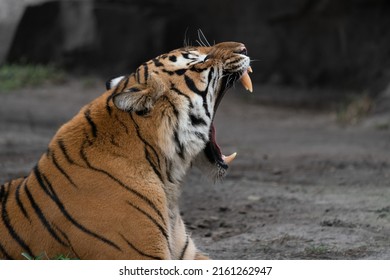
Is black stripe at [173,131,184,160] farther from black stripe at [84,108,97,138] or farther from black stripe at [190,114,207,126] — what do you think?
black stripe at [84,108,97,138]

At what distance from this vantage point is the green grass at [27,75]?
1218 cm

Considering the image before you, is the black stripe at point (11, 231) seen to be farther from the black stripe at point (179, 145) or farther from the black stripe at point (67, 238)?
the black stripe at point (179, 145)

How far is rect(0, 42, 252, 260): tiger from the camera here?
3.54 metres

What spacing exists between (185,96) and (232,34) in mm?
9606

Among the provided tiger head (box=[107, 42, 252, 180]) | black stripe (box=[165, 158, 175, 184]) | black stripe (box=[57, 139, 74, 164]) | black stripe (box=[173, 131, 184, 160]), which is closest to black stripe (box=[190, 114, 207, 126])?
tiger head (box=[107, 42, 252, 180])

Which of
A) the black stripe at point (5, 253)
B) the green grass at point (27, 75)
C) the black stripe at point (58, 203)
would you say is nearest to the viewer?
the black stripe at point (58, 203)

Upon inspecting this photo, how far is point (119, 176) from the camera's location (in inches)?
142

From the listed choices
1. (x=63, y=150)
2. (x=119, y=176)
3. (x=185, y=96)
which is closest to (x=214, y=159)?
(x=185, y=96)

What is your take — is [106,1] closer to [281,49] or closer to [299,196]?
[281,49]

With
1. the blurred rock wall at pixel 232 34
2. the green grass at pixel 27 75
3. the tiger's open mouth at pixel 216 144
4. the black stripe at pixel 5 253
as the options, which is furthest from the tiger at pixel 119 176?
the blurred rock wall at pixel 232 34

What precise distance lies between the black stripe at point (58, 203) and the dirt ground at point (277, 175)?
1.16 m

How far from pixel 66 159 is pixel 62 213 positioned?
248mm

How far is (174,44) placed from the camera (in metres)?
13.5

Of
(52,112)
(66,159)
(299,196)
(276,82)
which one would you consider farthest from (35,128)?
(66,159)
